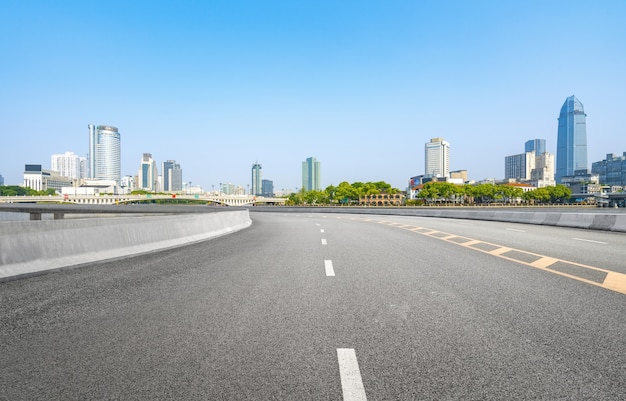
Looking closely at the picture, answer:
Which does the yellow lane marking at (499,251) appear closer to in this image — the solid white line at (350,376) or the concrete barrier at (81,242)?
the solid white line at (350,376)

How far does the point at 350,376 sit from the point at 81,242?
8160mm

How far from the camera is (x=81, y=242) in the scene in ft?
31.3

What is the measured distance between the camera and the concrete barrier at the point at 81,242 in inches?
310

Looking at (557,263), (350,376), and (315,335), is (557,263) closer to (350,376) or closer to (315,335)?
(315,335)

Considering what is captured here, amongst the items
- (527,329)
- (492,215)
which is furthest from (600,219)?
(527,329)

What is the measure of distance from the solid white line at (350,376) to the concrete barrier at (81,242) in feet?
21.7

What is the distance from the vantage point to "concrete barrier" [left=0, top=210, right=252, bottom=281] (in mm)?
7867

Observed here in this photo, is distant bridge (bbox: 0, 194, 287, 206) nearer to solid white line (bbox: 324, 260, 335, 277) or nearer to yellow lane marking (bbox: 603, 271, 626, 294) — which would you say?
solid white line (bbox: 324, 260, 335, 277)

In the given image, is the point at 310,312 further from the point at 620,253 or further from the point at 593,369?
the point at 620,253

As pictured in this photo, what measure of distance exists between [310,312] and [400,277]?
2.89 m

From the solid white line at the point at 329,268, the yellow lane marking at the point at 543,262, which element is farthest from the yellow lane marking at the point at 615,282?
the solid white line at the point at 329,268

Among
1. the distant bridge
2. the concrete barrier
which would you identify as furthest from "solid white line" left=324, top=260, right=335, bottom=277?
the distant bridge

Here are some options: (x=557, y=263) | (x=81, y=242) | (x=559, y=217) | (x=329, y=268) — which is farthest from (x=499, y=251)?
(x=559, y=217)

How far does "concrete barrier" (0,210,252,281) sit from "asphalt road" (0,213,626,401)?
0.65 m
